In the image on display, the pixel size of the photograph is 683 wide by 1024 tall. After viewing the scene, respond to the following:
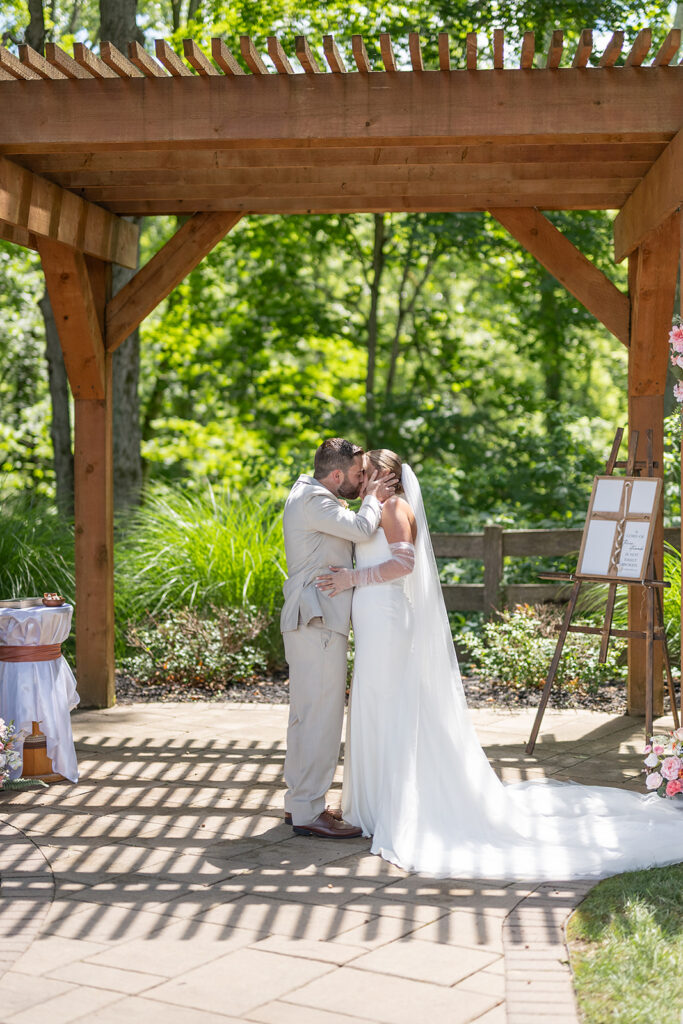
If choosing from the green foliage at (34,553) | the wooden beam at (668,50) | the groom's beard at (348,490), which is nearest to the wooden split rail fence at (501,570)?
the green foliage at (34,553)

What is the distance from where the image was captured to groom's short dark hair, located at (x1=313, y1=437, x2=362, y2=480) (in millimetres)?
4965

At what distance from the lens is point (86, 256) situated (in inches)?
288

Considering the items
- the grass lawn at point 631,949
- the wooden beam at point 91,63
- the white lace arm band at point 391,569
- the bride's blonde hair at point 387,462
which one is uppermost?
the wooden beam at point 91,63

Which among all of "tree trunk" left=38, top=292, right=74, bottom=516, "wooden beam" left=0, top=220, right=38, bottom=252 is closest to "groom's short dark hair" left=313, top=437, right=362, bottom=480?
"wooden beam" left=0, top=220, right=38, bottom=252

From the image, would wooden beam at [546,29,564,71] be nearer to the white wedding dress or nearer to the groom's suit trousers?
the white wedding dress

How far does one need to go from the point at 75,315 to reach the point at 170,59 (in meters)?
2.52

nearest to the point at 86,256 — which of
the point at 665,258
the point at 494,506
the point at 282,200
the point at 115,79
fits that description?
the point at 282,200

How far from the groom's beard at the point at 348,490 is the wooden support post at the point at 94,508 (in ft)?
9.77

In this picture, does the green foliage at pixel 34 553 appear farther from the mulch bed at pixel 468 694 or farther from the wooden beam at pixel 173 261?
the wooden beam at pixel 173 261

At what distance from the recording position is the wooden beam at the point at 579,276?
7.06 meters

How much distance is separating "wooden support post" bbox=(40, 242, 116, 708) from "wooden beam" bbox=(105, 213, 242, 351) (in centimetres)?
25

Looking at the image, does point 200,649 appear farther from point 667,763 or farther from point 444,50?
point 444,50

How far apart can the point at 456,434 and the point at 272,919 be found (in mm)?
9826

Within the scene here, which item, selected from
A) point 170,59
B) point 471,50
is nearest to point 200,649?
point 170,59
